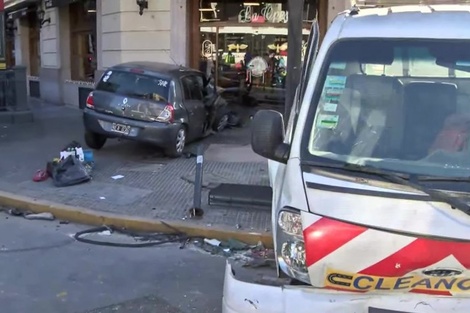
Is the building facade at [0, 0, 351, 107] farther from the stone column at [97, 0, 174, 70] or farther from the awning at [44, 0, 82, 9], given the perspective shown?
the awning at [44, 0, 82, 9]

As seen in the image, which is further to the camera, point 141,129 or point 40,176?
point 141,129

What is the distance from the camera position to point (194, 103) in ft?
38.6

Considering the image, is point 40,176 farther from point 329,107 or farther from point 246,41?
point 246,41

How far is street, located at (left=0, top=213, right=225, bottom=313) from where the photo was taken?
5.00m

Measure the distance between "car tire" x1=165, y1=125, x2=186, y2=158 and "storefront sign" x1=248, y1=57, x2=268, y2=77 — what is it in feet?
19.8

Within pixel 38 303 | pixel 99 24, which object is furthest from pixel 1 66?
pixel 38 303

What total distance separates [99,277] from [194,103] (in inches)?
257

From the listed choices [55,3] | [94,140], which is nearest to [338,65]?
[94,140]

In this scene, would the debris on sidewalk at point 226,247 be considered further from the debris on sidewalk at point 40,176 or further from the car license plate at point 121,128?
the car license plate at point 121,128

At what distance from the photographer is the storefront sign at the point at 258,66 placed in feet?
54.6

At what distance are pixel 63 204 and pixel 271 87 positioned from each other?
987 cm

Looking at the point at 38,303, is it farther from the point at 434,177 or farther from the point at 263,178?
the point at 263,178

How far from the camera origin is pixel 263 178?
9.45 metres

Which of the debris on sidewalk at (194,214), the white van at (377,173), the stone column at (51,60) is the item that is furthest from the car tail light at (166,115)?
the stone column at (51,60)
